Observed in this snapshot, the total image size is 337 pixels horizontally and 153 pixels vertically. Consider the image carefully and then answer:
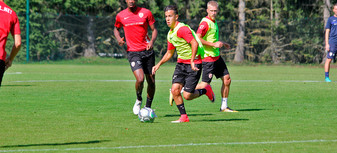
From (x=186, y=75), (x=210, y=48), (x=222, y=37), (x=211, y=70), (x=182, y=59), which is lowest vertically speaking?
(x=222, y=37)

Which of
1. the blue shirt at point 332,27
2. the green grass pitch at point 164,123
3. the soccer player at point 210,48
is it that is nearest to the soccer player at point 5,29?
the green grass pitch at point 164,123

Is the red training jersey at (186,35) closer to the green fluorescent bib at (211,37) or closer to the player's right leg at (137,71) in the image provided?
the player's right leg at (137,71)

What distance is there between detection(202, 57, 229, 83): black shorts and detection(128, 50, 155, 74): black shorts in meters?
1.07

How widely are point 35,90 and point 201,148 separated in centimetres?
1054

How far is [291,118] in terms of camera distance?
1075cm

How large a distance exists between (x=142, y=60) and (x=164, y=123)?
7.15 feet

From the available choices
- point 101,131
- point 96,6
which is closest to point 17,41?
point 101,131

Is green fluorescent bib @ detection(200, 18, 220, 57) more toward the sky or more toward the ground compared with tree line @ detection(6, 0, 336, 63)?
more toward the sky

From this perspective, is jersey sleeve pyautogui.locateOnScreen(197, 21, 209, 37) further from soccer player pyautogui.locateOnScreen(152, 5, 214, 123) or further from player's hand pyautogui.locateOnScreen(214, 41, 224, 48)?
soccer player pyautogui.locateOnScreen(152, 5, 214, 123)

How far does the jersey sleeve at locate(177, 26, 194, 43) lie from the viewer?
33.6ft

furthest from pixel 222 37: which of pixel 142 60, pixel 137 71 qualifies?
pixel 137 71

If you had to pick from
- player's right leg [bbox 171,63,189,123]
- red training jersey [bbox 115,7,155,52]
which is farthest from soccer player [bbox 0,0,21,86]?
red training jersey [bbox 115,7,155,52]

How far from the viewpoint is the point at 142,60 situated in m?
12.0

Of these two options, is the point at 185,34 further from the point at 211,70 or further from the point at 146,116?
the point at 211,70
